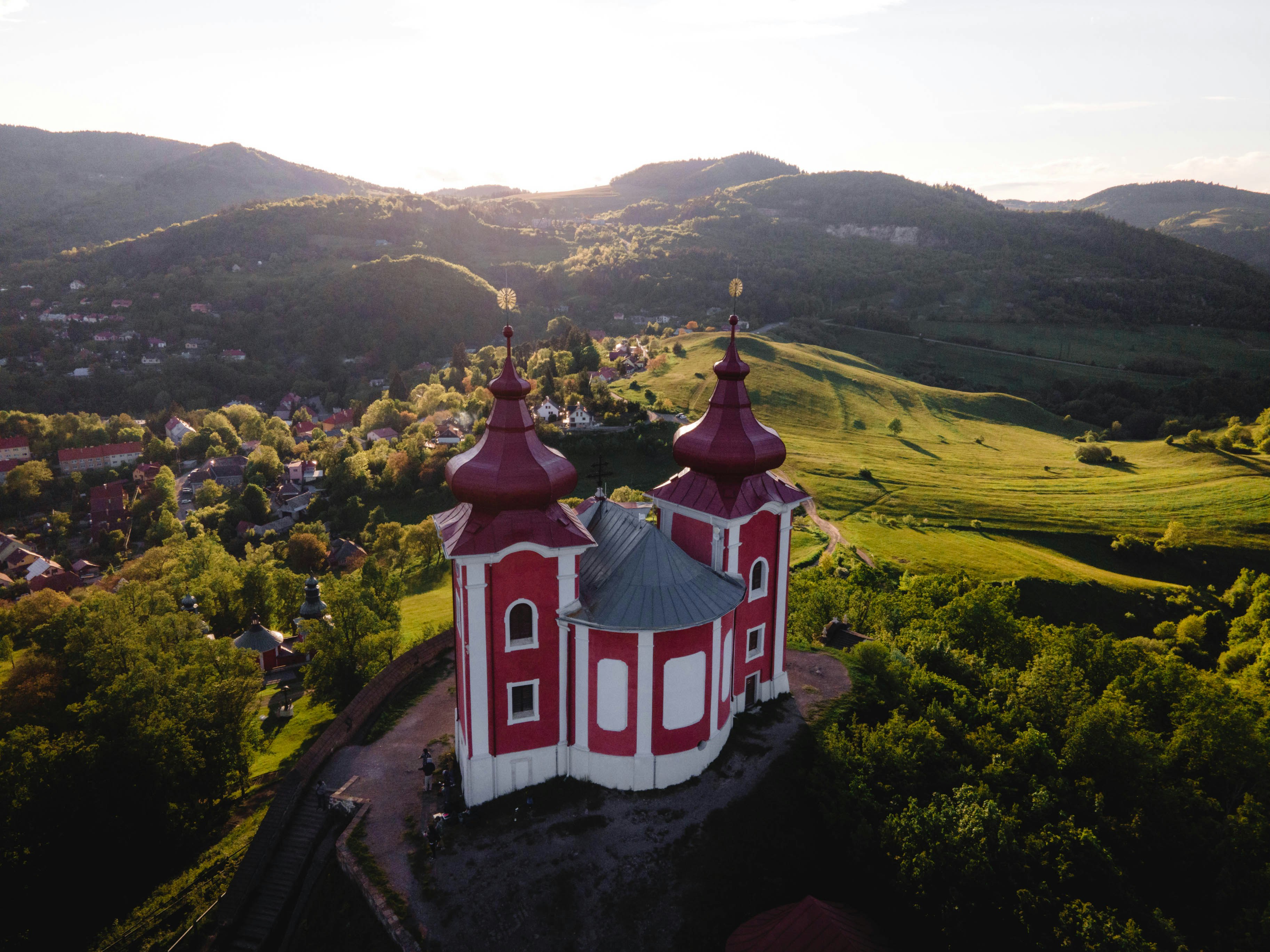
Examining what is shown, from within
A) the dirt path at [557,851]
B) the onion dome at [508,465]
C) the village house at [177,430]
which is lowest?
the village house at [177,430]

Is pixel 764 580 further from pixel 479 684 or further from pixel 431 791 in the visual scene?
pixel 431 791

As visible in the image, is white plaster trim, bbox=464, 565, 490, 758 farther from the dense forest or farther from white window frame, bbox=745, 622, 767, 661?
the dense forest

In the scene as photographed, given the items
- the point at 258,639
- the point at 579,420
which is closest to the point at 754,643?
the point at 258,639

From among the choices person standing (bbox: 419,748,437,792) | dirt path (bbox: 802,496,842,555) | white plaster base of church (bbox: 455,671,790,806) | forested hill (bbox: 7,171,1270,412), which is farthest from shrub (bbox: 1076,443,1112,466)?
person standing (bbox: 419,748,437,792)

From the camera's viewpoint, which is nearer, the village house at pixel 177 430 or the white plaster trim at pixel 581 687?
the white plaster trim at pixel 581 687

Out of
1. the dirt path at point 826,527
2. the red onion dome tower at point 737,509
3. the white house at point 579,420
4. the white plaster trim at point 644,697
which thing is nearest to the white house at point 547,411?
the white house at point 579,420

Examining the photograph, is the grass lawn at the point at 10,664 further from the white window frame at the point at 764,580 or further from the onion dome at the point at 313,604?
Result: the white window frame at the point at 764,580
